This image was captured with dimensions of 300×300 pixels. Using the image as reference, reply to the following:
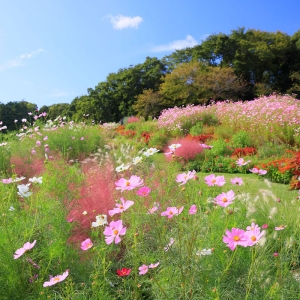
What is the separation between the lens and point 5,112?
91.9 ft

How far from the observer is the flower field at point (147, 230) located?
5.08 feet

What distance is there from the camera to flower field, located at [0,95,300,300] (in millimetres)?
1549

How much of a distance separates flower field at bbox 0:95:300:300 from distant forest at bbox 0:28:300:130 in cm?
1719

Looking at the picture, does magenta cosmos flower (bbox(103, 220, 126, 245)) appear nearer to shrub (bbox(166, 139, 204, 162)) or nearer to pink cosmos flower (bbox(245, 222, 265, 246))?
pink cosmos flower (bbox(245, 222, 265, 246))

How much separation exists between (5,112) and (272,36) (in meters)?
21.5

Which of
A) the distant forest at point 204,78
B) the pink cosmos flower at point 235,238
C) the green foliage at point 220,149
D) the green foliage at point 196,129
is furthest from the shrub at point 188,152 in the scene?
the distant forest at point 204,78

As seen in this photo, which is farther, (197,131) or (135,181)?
(197,131)

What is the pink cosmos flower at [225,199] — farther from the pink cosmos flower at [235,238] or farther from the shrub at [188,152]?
the shrub at [188,152]

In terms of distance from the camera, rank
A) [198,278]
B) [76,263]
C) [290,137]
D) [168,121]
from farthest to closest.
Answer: [168,121], [290,137], [76,263], [198,278]

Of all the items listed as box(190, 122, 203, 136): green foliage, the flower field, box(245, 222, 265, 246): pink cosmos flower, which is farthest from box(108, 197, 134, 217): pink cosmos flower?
box(190, 122, 203, 136): green foliage

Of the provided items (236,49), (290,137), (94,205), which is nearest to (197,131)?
(290,137)

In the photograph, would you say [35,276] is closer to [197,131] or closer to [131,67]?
[197,131]

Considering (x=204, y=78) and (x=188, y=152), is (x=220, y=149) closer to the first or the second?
(x=188, y=152)

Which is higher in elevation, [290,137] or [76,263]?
[76,263]
